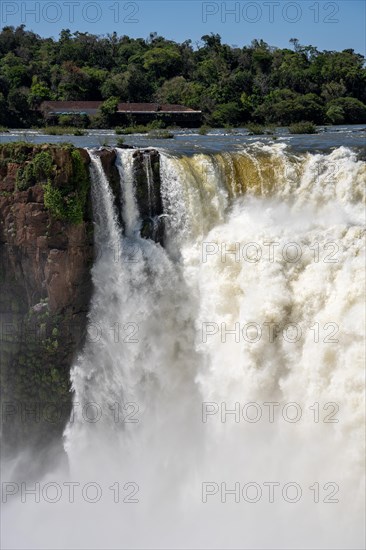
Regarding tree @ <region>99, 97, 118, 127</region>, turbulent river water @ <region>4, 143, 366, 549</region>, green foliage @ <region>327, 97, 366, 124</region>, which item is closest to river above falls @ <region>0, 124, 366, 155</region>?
turbulent river water @ <region>4, 143, 366, 549</region>

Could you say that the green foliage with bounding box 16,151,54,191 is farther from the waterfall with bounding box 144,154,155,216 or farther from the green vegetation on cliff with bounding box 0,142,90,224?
the waterfall with bounding box 144,154,155,216

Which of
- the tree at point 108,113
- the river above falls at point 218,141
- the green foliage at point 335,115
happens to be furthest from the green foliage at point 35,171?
the green foliage at point 335,115

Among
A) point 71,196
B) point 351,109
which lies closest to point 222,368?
point 71,196

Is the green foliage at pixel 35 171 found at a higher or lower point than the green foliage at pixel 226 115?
lower

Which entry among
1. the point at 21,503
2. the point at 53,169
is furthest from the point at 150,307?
the point at 21,503

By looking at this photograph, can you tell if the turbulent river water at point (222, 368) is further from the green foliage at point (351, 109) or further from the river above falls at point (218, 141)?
the green foliage at point (351, 109)

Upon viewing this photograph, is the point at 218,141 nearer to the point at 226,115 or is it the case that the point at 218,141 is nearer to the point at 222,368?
the point at 222,368
